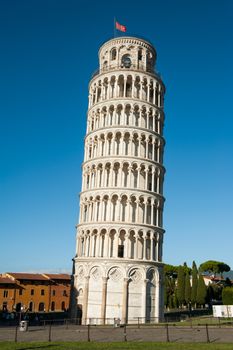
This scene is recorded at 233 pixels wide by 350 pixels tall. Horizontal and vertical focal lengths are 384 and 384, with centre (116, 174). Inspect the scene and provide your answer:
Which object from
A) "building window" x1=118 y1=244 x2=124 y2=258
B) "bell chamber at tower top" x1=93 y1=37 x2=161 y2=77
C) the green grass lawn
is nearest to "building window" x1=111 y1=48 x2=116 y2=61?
"bell chamber at tower top" x1=93 y1=37 x2=161 y2=77

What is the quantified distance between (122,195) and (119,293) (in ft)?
38.9

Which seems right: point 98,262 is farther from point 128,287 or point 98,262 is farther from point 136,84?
point 136,84

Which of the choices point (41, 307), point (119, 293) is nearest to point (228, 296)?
point (119, 293)

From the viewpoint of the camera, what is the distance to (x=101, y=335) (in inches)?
1205

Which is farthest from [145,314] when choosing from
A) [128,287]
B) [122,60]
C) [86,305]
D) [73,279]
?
[122,60]

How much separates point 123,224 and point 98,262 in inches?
217

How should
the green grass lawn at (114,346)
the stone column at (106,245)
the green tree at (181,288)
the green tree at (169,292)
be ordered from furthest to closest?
the green tree at (169,292) → the green tree at (181,288) → the stone column at (106,245) → the green grass lawn at (114,346)

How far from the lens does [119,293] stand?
150ft

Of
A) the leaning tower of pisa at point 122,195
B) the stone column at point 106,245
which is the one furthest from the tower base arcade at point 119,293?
the stone column at point 106,245

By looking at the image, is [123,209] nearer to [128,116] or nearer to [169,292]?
[128,116]

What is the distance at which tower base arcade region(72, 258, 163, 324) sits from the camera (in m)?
44.9

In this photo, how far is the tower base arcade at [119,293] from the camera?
44.9 meters

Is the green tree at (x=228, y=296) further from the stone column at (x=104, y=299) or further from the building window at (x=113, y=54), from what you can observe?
the building window at (x=113, y=54)

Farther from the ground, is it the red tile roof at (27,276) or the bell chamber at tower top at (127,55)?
the bell chamber at tower top at (127,55)
